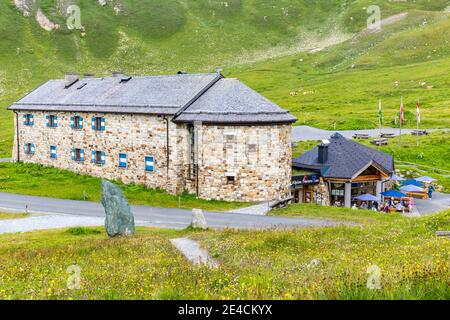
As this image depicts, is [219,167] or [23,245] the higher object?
[219,167]

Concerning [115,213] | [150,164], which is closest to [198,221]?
[115,213]

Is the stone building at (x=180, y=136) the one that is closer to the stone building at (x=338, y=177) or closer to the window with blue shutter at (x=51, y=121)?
the window with blue shutter at (x=51, y=121)

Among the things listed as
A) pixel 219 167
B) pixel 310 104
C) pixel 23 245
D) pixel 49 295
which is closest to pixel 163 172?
pixel 219 167

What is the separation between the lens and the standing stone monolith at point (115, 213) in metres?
28.3

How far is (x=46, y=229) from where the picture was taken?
3288 cm

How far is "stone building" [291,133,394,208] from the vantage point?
48.9m

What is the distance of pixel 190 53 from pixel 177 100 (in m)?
Result: 132

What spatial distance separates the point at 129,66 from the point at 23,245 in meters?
139

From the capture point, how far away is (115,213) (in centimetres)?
2828

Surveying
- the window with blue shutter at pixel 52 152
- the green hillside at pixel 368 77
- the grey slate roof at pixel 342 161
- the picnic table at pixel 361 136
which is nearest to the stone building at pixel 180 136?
the window with blue shutter at pixel 52 152

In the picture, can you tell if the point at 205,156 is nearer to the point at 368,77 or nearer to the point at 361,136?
the point at 361,136
